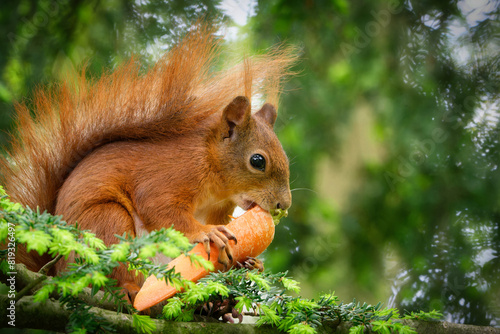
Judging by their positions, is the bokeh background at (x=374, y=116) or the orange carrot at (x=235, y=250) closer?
the orange carrot at (x=235, y=250)

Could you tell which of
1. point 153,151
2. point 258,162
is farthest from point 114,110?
point 258,162

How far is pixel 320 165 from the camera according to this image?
267cm

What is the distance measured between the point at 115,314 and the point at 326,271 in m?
1.73

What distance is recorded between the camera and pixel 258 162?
4.96ft

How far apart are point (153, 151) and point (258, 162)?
0.36 metres

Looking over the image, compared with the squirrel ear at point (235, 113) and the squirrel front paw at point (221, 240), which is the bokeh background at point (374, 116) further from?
the squirrel front paw at point (221, 240)

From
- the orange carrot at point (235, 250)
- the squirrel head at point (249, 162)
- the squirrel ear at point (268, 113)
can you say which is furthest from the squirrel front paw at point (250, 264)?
the squirrel ear at point (268, 113)

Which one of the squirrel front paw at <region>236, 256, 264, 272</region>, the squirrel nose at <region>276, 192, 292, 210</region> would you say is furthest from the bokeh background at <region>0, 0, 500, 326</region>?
the squirrel front paw at <region>236, 256, 264, 272</region>

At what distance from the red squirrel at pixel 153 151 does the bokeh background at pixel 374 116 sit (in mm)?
424

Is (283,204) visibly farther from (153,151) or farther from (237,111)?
(153,151)

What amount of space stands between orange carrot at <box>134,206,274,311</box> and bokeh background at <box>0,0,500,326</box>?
28.2 inches

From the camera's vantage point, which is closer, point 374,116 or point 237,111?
point 237,111

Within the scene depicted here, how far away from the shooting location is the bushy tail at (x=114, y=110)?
137cm

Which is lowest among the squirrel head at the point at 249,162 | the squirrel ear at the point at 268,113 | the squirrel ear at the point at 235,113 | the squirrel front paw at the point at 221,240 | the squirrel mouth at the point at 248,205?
the squirrel front paw at the point at 221,240
